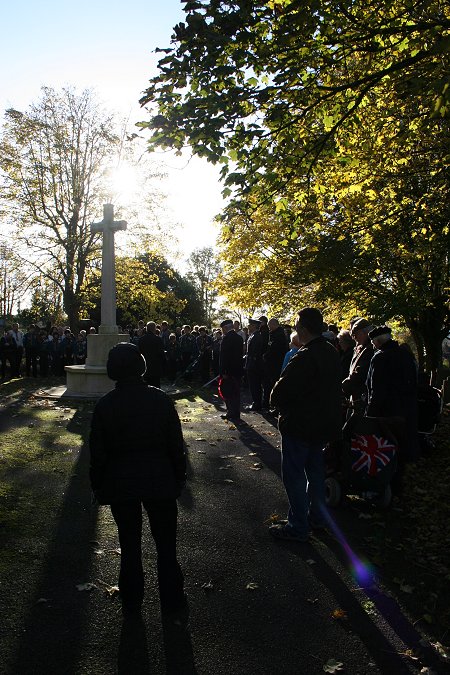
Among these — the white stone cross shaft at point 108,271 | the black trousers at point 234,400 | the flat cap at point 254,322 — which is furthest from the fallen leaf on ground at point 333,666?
the white stone cross shaft at point 108,271

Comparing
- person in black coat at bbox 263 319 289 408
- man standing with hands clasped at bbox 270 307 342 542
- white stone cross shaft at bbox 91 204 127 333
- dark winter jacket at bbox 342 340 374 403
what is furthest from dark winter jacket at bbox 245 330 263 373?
man standing with hands clasped at bbox 270 307 342 542

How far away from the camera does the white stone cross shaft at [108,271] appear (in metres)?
16.8

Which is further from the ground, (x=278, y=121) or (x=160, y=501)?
(x=278, y=121)

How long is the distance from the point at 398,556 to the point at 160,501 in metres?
2.53

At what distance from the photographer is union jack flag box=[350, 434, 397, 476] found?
6207mm

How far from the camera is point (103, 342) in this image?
16422mm

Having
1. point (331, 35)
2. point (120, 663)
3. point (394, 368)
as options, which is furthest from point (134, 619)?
point (331, 35)

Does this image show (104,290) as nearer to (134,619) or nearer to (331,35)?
(331,35)

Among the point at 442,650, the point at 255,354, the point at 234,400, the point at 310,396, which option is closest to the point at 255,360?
the point at 255,354

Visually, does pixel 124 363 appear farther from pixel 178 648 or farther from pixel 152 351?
pixel 152 351

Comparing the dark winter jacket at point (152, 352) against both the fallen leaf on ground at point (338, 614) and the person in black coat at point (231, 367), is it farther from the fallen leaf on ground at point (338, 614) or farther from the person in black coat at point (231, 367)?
the fallen leaf on ground at point (338, 614)

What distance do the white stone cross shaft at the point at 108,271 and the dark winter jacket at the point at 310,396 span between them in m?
12.2

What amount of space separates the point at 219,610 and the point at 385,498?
2985mm

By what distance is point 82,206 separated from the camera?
3070 cm
